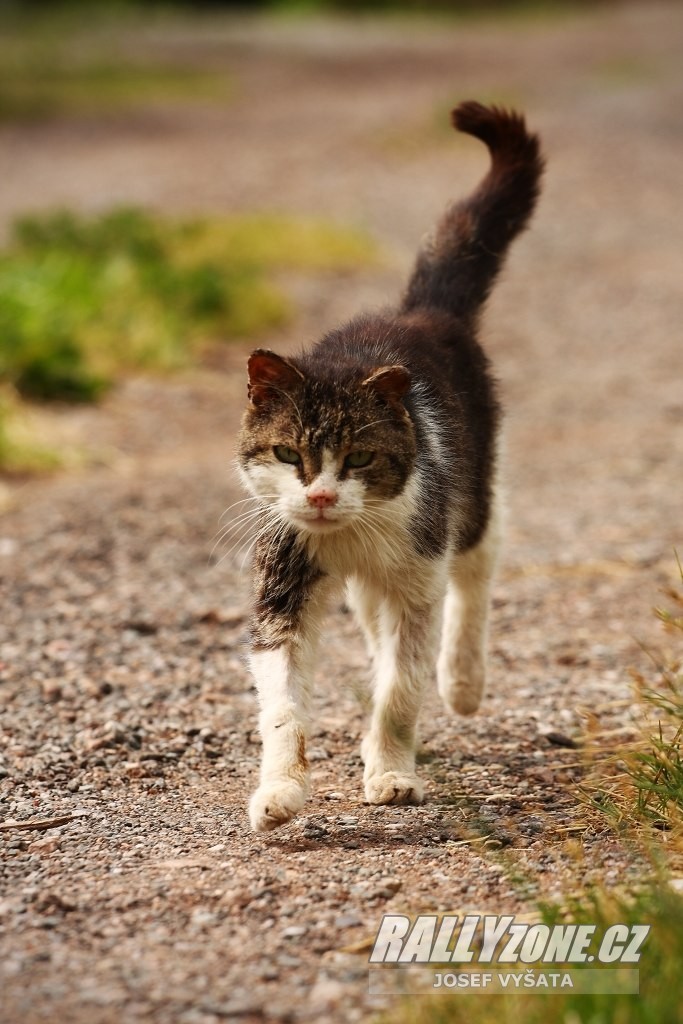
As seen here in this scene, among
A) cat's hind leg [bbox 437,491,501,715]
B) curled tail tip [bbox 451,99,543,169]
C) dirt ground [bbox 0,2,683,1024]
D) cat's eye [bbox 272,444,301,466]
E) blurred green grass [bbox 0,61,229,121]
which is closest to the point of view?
dirt ground [bbox 0,2,683,1024]

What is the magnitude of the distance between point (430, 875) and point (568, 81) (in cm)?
2179

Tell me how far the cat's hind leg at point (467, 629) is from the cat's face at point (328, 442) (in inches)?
27.4

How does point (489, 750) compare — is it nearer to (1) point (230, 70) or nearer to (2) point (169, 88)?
(2) point (169, 88)

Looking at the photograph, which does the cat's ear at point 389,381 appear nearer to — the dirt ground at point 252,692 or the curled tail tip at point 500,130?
the dirt ground at point 252,692

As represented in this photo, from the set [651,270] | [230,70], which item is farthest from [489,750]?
[230,70]

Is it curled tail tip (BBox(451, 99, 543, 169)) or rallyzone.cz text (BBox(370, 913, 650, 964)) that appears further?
curled tail tip (BBox(451, 99, 543, 169))

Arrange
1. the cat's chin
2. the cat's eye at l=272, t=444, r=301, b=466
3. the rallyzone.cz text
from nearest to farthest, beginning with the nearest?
the rallyzone.cz text < the cat's chin < the cat's eye at l=272, t=444, r=301, b=466

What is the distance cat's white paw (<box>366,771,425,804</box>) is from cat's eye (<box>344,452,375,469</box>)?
2.74 ft

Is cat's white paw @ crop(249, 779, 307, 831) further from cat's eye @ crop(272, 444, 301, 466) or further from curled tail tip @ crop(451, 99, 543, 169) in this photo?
curled tail tip @ crop(451, 99, 543, 169)

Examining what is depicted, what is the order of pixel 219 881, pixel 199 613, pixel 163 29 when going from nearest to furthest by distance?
pixel 219 881 < pixel 199 613 < pixel 163 29

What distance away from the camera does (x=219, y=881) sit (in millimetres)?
3275

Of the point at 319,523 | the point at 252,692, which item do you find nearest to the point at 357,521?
the point at 319,523

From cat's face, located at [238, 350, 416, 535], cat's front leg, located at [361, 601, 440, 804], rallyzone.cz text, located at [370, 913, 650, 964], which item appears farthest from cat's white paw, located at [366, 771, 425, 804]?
rallyzone.cz text, located at [370, 913, 650, 964]

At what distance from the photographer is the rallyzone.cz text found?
2668mm
